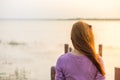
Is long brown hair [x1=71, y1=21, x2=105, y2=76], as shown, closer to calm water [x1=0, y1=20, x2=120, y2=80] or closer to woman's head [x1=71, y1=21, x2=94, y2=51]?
woman's head [x1=71, y1=21, x2=94, y2=51]

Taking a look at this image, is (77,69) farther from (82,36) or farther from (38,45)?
(38,45)

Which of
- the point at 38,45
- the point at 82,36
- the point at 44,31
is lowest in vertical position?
the point at 38,45

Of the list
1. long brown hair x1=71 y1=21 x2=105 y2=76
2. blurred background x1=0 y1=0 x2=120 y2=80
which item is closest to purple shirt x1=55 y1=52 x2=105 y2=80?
long brown hair x1=71 y1=21 x2=105 y2=76

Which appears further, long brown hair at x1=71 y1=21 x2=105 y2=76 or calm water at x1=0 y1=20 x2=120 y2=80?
calm water at x1=0 y1=20 x2=120 y2=80

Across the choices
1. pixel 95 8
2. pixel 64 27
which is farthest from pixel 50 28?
pixel 95 8

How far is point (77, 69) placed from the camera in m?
1.62

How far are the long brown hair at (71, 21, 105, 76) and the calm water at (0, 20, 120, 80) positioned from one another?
1.52 meters

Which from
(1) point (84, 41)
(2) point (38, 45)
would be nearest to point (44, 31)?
(2) point (38, 45)

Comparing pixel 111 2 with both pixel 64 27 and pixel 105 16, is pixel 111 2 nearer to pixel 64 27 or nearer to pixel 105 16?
pixel 105 16

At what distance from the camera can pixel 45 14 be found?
10.6 ft

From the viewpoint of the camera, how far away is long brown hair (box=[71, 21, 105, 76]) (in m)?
1.60

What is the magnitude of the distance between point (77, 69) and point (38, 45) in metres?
1.69

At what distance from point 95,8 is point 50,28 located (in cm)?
56

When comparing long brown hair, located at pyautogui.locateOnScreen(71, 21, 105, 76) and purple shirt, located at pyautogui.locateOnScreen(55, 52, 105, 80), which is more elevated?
long brown hair, located at pyautogui.locateOnScreen(71, 21, 105, 76)
